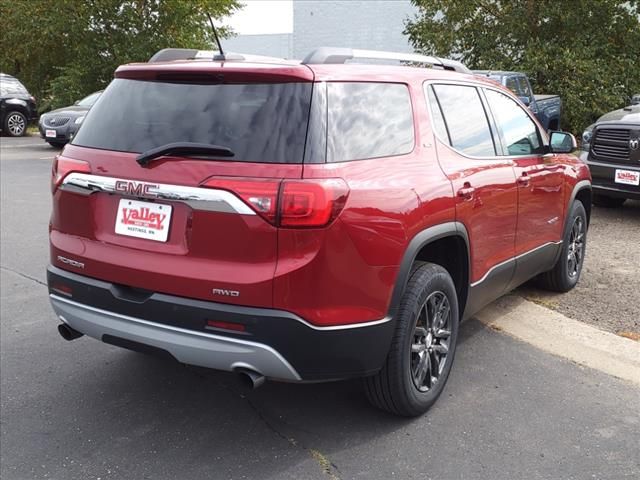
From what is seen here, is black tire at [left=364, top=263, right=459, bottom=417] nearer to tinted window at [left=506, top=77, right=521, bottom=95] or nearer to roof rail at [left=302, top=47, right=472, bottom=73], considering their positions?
roof rail at [left=302, top=47, right=472, bottom=73]

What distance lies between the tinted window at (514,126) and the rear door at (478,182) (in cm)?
18

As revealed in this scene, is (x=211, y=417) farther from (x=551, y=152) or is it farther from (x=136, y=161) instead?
(x=551, y=152)

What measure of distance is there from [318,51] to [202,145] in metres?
0.75

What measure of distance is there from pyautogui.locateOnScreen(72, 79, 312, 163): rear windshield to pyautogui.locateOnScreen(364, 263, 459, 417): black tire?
929 mm

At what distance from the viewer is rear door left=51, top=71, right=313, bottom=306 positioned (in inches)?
107

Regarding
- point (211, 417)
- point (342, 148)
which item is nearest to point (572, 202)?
point (342, 148)

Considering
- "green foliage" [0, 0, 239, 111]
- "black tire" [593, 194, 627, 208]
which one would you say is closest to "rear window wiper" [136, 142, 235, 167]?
"black tire" [593, 194, 627, 208]

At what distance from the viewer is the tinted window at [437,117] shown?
353 cm

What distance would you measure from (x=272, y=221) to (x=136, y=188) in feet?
2.20

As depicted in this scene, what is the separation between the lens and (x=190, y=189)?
2.79m

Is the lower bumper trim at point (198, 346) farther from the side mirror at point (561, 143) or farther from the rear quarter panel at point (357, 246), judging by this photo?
the side mirror at point (561, 143)

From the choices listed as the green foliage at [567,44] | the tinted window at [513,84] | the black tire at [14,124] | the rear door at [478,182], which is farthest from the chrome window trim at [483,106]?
the black tire at [14,124]

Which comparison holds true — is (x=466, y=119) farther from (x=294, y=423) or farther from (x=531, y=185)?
(x=294, y=423)

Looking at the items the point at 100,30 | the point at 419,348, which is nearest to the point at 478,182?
the point at 419,348
